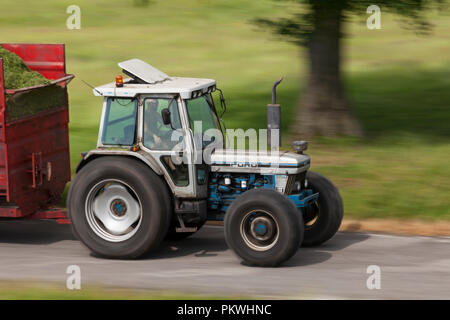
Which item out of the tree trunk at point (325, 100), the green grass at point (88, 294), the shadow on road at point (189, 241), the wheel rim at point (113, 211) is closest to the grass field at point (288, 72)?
the tree trunk at point (325, 100)

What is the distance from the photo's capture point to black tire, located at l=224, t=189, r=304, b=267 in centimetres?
910

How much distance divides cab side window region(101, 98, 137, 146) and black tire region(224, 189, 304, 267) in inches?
61.2

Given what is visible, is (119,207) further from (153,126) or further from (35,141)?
(35,141)

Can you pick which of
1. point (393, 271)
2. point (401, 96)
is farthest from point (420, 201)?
point (401, 96)

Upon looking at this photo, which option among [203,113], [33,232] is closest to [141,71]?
[203,113]

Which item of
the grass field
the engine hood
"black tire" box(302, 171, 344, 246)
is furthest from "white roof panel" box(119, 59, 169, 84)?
the grass field

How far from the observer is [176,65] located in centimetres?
2461

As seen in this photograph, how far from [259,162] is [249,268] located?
1.29 m

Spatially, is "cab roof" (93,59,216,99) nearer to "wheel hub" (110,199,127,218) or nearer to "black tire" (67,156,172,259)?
"black tire" (67,156,172,259)

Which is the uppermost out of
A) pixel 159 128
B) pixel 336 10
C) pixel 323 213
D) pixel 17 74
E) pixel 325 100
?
pixel 336 10

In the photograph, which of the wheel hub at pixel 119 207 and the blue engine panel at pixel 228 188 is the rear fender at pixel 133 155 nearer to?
the wheel hub at pixel 119 207

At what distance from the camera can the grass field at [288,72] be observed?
13.3 meters

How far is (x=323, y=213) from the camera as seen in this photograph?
10.3 meters

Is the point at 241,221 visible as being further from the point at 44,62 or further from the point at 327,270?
the point at 44,62
